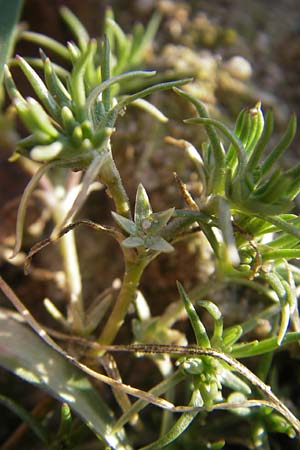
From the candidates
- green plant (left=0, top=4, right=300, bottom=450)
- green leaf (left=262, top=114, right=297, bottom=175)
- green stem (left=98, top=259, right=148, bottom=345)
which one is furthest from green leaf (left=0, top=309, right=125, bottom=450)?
green leaf (left=262, top=114, right=297, bottom=175)

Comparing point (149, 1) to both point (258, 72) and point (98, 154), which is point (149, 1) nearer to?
point (258, 72)

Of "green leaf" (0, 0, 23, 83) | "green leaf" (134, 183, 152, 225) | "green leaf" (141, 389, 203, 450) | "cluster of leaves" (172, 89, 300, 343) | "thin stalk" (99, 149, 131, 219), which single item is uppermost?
"green leaf" (0, 0, 23, 83)

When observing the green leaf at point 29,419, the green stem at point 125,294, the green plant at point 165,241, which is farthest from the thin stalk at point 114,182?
the green leaf at point 29,419

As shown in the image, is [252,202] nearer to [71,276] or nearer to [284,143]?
[284,143]

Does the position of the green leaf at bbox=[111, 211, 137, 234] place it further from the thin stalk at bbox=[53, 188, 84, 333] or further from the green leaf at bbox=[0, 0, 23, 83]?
the green leaf at bbox=[0, 0, 23, 83]

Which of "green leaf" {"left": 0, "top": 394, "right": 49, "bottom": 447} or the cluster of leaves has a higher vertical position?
the cluster of leaves

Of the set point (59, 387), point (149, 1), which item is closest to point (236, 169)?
point (59, 387)

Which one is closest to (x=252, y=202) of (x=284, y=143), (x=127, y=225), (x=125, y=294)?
(x=284, y=143)
